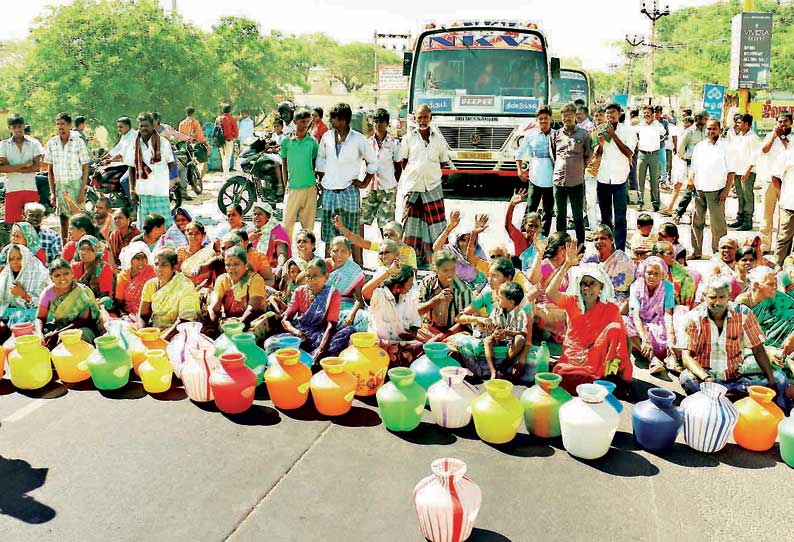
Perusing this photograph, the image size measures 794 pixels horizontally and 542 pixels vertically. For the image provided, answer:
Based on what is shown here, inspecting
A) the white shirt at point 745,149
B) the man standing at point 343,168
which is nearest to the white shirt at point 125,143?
the man standing at point 343,168

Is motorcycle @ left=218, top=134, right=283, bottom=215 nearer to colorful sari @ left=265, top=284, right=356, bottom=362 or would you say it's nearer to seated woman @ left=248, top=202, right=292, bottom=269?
seated woman @ left=248, top=202, right=292, bottom=269

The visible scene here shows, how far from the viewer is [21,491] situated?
412 centimetres

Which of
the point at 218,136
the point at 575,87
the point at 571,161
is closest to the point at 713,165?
the point at 571,161

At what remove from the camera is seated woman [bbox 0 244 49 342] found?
6453mm

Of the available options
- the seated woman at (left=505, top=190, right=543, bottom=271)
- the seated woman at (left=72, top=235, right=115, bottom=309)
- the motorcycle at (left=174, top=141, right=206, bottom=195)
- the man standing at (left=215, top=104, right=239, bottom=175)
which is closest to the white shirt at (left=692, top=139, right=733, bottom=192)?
the seated woman at (left=505, top=190, right=543, bottom=271)

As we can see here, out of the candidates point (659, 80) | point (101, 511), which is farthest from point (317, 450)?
point (659, 80)

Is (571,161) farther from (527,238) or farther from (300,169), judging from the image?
(300,169)

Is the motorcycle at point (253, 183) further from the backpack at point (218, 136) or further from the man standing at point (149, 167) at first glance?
the backpack at point (218, 136)

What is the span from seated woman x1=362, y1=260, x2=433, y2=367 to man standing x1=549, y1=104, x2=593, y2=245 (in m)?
3.43

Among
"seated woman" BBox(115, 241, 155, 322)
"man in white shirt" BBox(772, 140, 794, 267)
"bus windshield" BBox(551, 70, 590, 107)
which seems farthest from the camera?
"bus windshield" BBox(551, 70, 590, 107)

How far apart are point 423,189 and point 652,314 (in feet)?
8.93

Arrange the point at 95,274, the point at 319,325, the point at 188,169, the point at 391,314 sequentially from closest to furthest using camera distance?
the point at 391,314
the point at 319,325
the point at 95,274
the point at 188,169

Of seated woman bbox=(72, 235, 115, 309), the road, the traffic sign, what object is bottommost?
the road

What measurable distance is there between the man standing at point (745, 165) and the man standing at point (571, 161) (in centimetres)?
261
